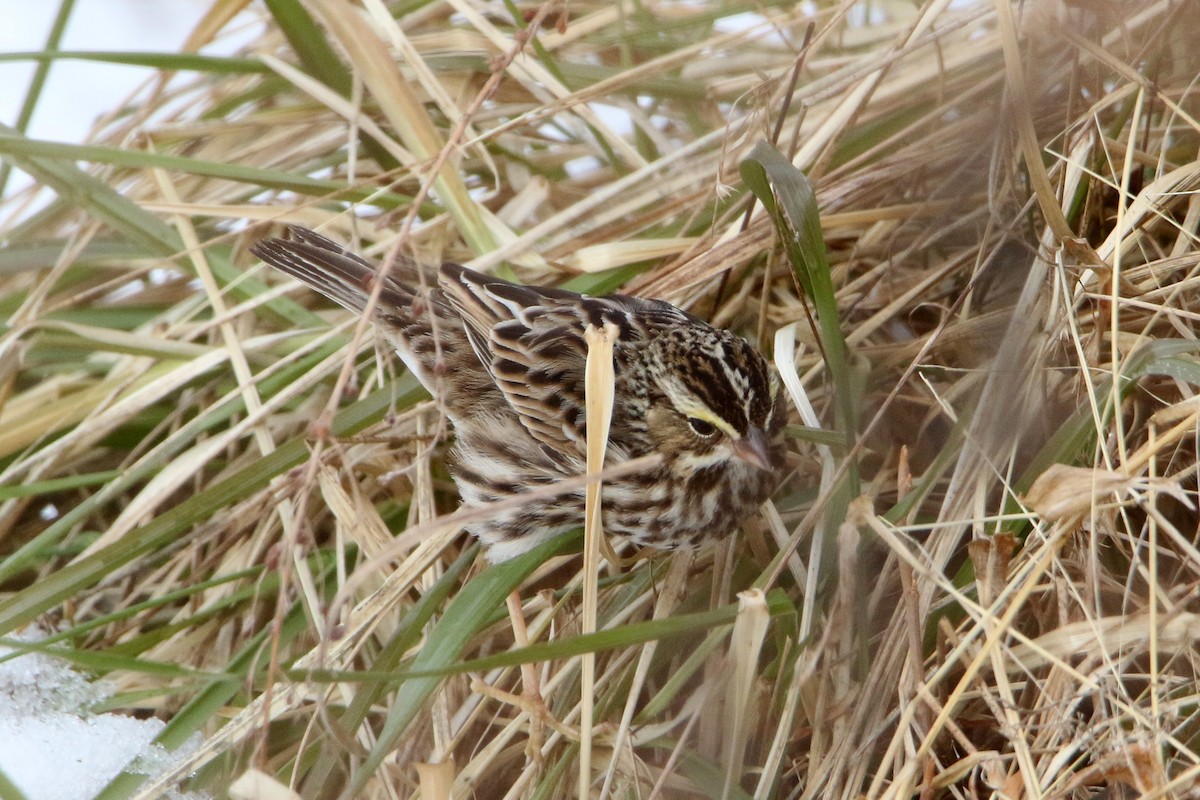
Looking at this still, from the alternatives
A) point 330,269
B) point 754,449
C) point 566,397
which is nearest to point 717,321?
point 566,397

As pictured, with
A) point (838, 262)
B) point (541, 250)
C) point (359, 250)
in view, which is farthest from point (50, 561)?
point (838, 262)

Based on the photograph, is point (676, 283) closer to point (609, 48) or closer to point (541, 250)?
point (541, 250)

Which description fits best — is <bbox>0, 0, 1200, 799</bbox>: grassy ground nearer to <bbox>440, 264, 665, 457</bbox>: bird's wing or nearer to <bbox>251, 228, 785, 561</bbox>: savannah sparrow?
<bbox>251, 228, 785, 561</bbox>: savannah sparrow

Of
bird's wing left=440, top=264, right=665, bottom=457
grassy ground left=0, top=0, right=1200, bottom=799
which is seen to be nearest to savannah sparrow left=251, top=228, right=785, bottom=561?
bird's wing left=440, top=264, right=665, bottom=457

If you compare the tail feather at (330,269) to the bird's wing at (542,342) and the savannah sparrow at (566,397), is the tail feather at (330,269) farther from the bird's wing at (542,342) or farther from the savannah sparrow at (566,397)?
the bird's wing at (542,342)

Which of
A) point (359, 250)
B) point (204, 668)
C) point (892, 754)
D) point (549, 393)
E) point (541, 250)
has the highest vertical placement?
point (359, 250)

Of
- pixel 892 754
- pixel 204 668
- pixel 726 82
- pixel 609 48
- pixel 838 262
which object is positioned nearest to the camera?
pixel 892 754

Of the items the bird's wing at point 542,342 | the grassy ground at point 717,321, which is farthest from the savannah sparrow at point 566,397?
the grassy ground at point 717,321
